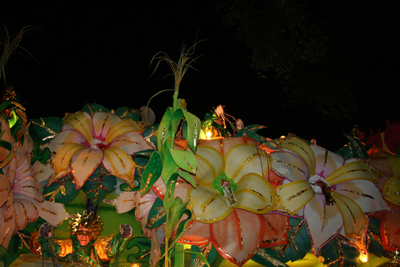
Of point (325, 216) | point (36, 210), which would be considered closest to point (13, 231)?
point (36, 210)

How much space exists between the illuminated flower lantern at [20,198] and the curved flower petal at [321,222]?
2.88 feet

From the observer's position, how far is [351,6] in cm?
283

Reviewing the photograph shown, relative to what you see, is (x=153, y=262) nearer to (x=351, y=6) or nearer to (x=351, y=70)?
(x=351, y=70)

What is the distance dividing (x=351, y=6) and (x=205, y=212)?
2.64 metres

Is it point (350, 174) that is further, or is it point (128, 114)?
point (128, 114)

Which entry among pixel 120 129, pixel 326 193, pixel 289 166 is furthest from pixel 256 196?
pixel 120 129

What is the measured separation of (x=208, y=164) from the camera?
108 centimetres

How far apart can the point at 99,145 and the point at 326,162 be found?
0.87 metres

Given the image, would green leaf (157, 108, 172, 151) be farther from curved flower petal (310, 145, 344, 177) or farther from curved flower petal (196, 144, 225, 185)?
curved flower petal (310, 145, 344, 177)

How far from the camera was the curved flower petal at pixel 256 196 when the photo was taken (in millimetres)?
1021

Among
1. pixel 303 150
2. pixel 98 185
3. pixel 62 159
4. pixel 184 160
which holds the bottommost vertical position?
pixel 98 185

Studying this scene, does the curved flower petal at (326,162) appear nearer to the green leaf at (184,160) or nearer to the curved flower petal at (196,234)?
the curved flower petal at (196,234)

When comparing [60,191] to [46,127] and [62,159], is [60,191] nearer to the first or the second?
[62,159]

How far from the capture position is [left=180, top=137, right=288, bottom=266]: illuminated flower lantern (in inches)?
39.0
